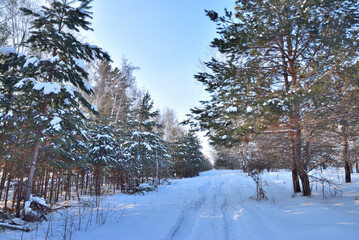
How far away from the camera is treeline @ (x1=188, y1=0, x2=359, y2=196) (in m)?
5.30

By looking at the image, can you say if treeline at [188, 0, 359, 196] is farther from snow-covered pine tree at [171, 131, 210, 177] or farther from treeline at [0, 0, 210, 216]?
snow-covered pine tree at [171, 131, 210, 177]

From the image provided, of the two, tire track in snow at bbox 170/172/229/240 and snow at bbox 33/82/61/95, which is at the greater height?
snow at bbox 33/82/61/95

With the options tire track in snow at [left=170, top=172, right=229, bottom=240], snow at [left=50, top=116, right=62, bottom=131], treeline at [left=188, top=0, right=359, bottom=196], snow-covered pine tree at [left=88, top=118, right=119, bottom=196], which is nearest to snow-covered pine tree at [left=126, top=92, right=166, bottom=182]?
snow-covered pine tree at [left=88, top=118, right=119, bottom=196]

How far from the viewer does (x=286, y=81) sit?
7.79 metres

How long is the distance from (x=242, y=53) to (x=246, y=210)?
646 centimetres

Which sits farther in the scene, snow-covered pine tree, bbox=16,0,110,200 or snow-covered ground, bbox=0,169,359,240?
snow-covered pine tree, bbox=16,0,110,200

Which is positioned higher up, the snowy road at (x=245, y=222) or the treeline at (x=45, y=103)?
the treeline at (x=45, y=103)

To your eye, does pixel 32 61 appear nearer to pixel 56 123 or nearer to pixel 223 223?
pixel 56 123

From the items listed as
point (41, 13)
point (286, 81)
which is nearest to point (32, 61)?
point (41, 13)

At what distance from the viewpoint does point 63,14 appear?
239 inches

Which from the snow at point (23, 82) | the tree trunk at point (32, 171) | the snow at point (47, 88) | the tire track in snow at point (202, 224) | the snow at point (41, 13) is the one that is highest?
the snow at point (41, 13)

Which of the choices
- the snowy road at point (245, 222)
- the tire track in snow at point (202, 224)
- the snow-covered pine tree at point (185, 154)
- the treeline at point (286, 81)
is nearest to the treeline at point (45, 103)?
the snowy road at point (245, 222)

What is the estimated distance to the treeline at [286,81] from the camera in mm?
5305

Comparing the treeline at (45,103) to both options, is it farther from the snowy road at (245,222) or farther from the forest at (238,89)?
the snowy road at (245,222)
